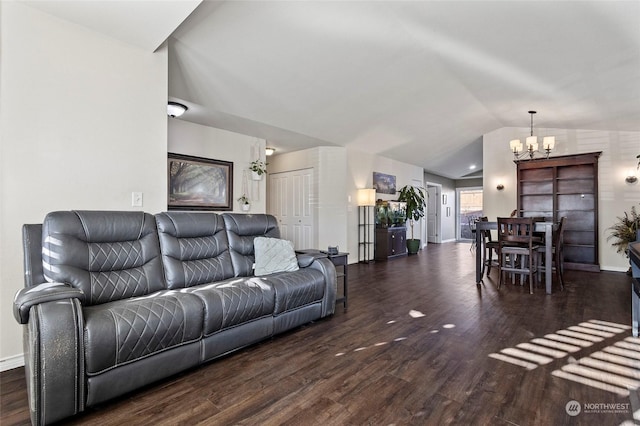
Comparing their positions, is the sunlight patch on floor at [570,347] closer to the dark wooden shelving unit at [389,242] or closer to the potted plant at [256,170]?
the dark wooden shelving unit at [389,242]

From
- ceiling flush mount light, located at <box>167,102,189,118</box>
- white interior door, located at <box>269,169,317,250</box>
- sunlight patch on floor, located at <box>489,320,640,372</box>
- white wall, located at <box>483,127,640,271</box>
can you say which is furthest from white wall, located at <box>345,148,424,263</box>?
sunlight patch on floor, located at <box>489,320,640,372</box>

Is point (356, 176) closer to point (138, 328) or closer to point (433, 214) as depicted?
point (433, 214)

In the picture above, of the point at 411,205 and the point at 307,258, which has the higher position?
the point at 411,205

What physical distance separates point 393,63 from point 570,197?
4600 mm

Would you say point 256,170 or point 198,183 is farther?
point 256,170

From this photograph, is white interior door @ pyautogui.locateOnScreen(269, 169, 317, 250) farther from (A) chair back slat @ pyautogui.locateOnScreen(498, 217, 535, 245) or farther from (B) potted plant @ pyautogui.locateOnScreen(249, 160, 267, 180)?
(A) chair back slat @ pyautogui.locateOnScreen(498, 217, 535, 245)

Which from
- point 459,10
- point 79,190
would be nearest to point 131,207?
point 79,190

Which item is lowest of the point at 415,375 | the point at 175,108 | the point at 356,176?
the point at 415,375

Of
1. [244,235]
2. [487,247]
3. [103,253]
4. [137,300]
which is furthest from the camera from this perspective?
[487,247]

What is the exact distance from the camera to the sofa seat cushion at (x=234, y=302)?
Answer: 209cm

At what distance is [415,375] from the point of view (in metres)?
2.00

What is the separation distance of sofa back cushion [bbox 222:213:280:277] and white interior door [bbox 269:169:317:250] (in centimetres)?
316

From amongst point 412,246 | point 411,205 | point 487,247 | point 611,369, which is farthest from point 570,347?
point 412,246

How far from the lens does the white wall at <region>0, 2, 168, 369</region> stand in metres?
2.13
